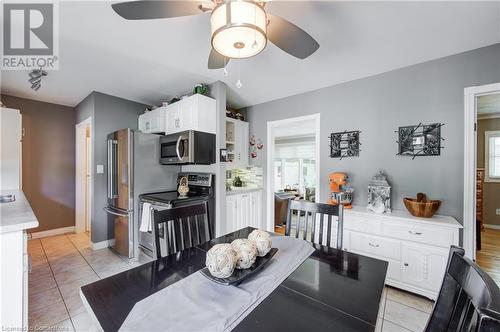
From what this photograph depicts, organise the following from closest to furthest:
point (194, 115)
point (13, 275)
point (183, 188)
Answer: point (13, 275), point (194, 115), point (183, 188)

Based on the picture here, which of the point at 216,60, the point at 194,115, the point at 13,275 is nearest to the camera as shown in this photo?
the point at 13,275

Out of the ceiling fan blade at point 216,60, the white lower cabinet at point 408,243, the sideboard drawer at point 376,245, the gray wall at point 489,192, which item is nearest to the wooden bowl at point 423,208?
the white lower cabinet at point 408,243

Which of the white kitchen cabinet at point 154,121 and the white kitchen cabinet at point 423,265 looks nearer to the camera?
the white kitchen cabinet at point 423,265

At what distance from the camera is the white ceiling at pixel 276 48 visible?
1.57 m

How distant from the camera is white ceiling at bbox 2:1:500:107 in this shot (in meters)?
1.57

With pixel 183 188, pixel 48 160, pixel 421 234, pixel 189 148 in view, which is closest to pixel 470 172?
pixel 421 234

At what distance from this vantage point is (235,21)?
106cm

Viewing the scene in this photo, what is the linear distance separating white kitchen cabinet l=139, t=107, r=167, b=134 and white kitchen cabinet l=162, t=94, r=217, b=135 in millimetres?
252

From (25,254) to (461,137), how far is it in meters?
3.73

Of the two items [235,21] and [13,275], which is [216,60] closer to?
[235,21]

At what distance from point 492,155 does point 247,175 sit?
521 centimetres

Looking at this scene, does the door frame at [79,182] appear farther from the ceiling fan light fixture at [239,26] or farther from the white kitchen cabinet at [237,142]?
the ceiling fan light fixture at [239,26]

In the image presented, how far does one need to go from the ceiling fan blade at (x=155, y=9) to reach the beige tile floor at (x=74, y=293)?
189cm

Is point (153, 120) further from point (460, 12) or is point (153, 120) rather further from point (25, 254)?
point (460, 12)
